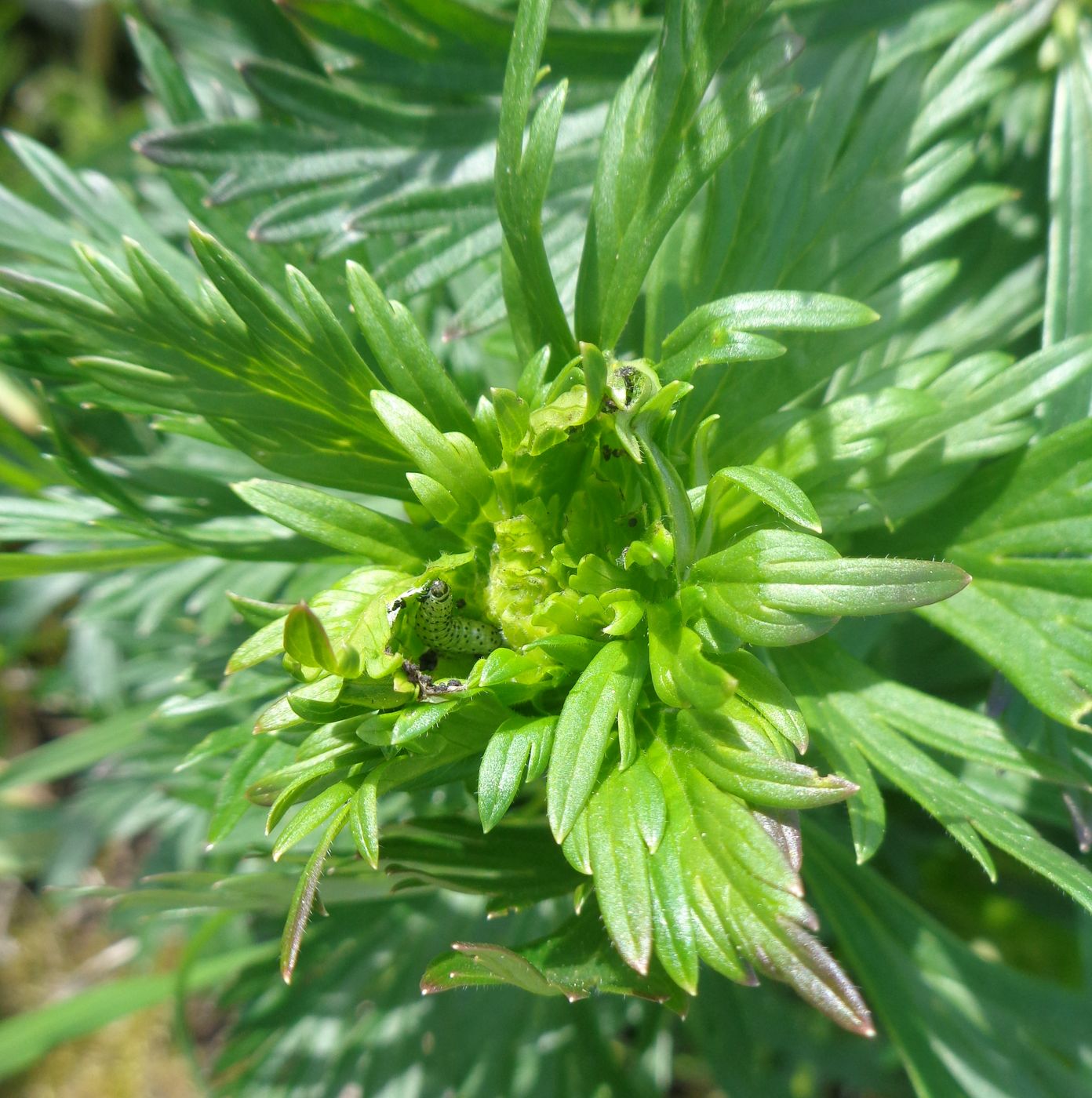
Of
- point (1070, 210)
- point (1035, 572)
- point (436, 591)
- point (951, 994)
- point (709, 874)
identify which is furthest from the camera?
point (951, 994)

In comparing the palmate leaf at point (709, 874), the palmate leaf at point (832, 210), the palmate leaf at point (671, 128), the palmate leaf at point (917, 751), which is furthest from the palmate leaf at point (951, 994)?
the palmate leaf at point (671, 128)

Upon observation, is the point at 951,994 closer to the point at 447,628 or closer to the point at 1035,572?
the point at 1035,572

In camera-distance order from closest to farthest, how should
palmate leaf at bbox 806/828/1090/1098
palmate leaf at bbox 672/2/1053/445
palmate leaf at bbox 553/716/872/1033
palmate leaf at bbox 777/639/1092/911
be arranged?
palmate leaf at bbox 553/716/872/1033 → palmate leaf at bbox 777/639/1092/911 → palmate leaf at bbox 672/2/1053/445 → palmate leaf at bbox 806/828/1090/1098

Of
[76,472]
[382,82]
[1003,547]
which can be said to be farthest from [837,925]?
[382,82]

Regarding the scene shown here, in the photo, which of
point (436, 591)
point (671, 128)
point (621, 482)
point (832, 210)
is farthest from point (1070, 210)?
point (436, 591)

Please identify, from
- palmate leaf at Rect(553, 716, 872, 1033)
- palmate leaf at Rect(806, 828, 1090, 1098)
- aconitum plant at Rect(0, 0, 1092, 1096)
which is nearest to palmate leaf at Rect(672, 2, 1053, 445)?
aconitum plant at Rect(0, 0, 1092, 1096)

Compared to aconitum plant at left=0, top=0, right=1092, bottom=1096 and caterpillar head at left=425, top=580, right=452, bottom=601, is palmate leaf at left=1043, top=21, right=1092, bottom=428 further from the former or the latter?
caterpillar head at left=425, top=580, right=452, bottom=601

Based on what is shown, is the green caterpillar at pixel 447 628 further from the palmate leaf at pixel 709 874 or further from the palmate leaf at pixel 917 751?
the palmate leaf at pixel 917 751

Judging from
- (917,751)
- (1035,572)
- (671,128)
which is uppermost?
(671,128)
